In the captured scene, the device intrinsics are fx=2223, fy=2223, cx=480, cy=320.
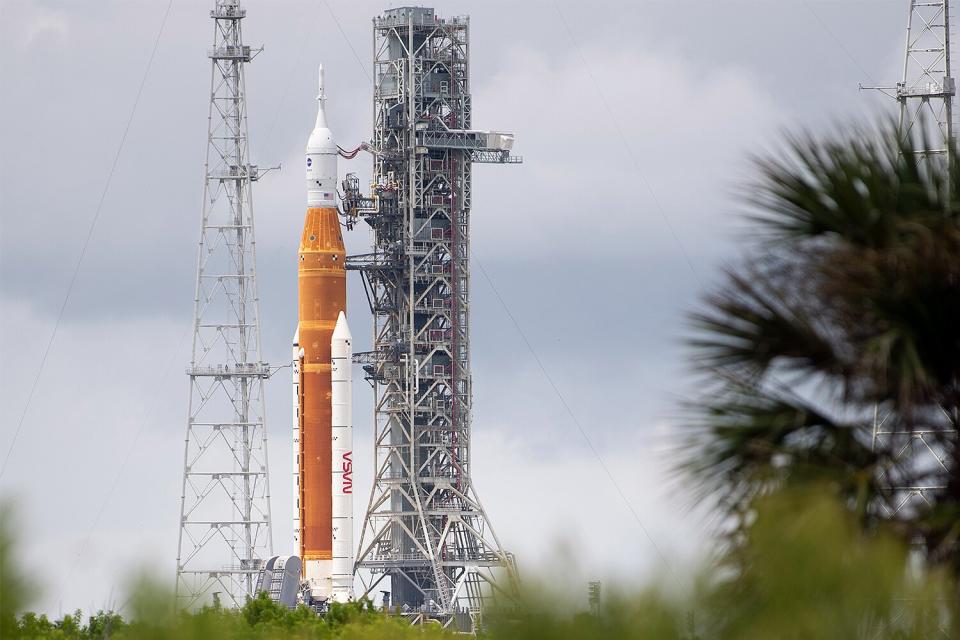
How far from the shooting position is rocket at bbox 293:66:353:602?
91438mm

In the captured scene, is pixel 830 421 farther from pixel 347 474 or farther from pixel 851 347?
pixel 347 474

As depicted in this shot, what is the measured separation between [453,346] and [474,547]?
8891 mm

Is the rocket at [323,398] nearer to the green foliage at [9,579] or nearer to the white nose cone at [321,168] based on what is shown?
the white nose cone at [321,168]

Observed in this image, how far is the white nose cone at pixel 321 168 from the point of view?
311ft

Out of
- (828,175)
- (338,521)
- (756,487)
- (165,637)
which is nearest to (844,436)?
(756,487)

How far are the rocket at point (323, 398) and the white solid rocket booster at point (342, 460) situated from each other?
1.6 inches

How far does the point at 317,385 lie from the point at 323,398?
60 centimetres

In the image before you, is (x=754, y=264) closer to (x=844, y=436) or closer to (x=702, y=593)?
(x=844, y=436)

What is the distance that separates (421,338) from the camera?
9631 cm

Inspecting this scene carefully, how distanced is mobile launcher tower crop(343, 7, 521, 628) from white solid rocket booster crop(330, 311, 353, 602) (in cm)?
425

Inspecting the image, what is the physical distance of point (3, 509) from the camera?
2559cm

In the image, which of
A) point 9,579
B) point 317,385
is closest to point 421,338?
point 317,385

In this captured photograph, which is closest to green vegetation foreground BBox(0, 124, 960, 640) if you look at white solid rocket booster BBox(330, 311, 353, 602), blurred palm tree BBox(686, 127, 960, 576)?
blurred palm tree BBox(686, 127, 960, 576)

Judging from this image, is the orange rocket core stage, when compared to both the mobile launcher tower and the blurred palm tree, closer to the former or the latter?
the mobile launcher tower
